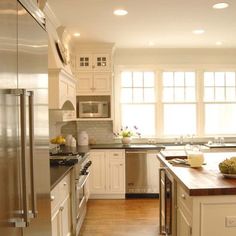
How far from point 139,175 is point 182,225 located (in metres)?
2.96

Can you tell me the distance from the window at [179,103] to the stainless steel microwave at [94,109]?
130cm

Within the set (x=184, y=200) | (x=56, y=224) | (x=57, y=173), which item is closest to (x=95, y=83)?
(x=57, y=173)

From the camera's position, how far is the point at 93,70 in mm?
5602

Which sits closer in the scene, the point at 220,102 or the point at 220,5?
the point at 220,5

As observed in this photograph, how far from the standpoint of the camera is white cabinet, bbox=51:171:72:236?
97.5 inches

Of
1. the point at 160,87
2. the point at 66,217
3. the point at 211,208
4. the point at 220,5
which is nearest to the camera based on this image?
the point at 211,208

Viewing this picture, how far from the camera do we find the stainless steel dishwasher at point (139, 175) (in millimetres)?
5336

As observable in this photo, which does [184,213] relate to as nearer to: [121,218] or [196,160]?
[196,160]

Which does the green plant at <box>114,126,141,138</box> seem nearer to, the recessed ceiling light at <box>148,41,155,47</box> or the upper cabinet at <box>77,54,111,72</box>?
the upper cabinet at <box>77,54,111,72</box>

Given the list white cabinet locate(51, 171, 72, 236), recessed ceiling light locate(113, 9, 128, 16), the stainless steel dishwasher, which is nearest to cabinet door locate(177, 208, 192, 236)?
white cabinet locate(51, 171, 72, 236)

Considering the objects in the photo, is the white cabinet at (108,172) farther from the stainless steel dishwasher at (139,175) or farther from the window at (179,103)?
the window at (179,103)

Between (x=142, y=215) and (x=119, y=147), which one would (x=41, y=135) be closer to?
(x=142, y=215)

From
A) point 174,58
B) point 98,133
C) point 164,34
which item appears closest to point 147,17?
point 164,34

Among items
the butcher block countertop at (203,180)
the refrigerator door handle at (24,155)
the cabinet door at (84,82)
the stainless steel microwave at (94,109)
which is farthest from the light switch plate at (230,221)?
the cabinet door at (84,82)
